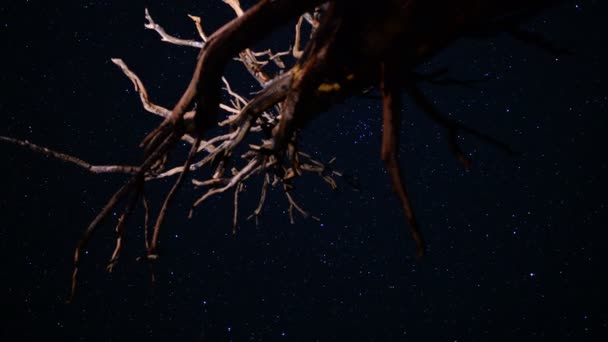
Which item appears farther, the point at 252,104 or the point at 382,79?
the point at 252,104

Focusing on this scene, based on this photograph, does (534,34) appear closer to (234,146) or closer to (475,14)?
(475,14)

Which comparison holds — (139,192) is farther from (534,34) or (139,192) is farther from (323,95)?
(534,34)

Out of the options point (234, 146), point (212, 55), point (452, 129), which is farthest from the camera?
point (234, 146)

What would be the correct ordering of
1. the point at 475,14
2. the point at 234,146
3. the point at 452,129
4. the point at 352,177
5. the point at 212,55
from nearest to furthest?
the point at 475,14 → the point at 212,55 → the point at 452,129 → the point at 234,146 → the point at 352,177

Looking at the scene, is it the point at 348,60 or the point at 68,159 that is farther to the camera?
the point at 68,159

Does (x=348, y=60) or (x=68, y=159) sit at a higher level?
(x=68, y=159)

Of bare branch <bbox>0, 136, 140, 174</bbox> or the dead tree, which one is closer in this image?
the dead tree

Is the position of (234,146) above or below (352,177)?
above

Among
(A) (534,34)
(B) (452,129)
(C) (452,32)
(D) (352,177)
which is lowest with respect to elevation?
(D) (352,177)

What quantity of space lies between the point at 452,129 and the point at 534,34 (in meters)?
0.25

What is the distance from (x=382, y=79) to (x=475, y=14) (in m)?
0.20

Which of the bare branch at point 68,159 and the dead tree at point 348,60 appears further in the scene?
the bare branch at point 68,159

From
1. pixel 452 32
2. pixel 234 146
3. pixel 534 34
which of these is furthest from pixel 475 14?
pixel 234 146

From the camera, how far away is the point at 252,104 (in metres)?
0.90
